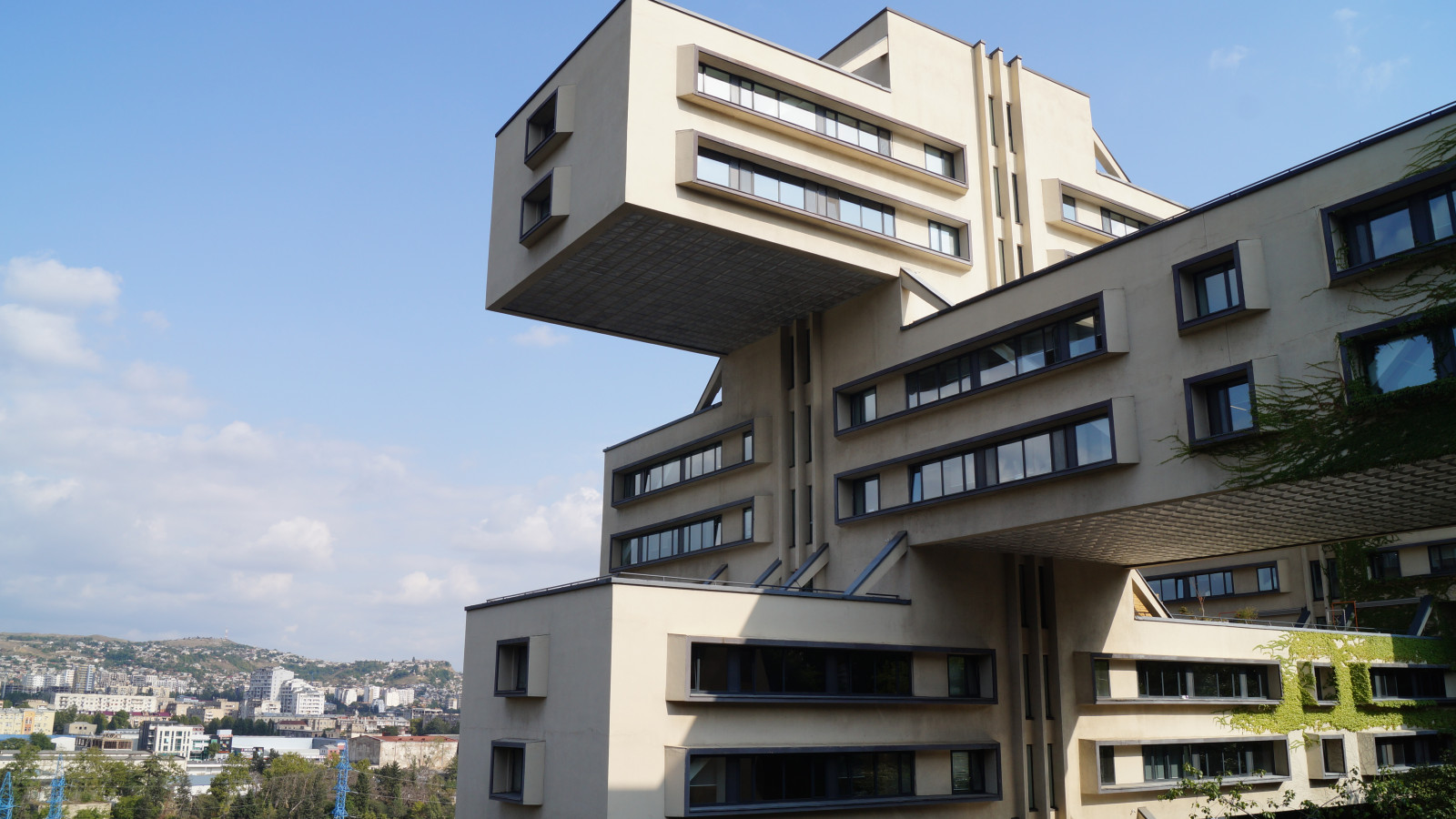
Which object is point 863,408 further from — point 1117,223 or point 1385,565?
point 1385,565

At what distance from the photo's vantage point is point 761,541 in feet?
138

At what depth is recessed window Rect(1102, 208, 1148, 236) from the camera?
4659cm

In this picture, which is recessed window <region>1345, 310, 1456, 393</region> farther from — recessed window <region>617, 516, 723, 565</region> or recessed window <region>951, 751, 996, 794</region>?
recessed window <region>617, 516, 723, 565</region>

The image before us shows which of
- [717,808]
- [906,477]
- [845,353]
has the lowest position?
[717,808]

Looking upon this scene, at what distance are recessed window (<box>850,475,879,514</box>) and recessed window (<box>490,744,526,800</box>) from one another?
577 inches

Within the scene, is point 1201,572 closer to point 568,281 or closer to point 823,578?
point 823,578

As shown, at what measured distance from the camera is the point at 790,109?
36844 millimetres

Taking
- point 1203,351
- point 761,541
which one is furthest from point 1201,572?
point 1203,351

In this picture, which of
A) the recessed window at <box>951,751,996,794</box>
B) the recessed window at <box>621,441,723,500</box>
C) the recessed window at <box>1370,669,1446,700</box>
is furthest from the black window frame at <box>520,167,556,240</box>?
the recessed window at <box>1370,669,1446,700</box>

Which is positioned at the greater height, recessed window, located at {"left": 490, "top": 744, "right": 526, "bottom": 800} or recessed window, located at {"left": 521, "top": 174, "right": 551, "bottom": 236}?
recessed window, located at {"left": 521, "top": 174, "right": 551, "bottom": 236}

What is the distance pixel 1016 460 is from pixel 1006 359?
331 cm

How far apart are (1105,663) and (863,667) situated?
11.4 meters

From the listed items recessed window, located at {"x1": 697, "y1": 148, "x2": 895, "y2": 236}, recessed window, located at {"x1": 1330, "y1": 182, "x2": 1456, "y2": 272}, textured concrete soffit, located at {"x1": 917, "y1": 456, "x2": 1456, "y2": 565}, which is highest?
recessed window, located at {"x1": 697, "y1": 148, "x2": 895, "y2": 236}

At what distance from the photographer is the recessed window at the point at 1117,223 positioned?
46.6 meters
